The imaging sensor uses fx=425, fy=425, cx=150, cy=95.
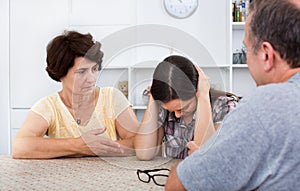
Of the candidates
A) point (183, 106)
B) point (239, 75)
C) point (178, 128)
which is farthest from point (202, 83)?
point (239, 75)

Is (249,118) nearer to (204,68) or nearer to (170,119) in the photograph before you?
(204,68)

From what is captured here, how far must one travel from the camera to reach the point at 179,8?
3254 mm

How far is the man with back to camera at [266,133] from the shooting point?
0.62 metres

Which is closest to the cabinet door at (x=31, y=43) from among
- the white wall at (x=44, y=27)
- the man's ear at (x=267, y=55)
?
the white wall at (x=44, y=27)

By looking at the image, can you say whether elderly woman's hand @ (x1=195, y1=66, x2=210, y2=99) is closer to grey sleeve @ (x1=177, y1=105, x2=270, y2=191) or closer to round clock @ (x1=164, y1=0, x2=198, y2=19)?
grey sleeve @ (x1=177, y1=105, x2=270, y2=191)

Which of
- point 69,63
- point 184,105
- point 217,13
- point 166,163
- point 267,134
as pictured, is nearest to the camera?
point 267,134

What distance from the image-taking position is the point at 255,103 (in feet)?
2.09

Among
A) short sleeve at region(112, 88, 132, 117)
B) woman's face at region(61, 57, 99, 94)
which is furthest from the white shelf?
short sleeve at region(112, 88, 132, 117)

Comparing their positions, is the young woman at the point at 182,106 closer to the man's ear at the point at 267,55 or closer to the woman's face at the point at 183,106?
the woman's face at the point at 183,106

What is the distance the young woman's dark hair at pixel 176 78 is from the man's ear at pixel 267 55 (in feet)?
0.91

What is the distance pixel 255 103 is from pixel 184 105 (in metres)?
0.43

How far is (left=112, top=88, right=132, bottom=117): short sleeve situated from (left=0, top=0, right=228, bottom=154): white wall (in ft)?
6.60

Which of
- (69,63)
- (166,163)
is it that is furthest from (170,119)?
(69,63)

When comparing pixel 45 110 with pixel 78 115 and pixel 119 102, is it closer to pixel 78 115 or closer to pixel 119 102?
pixel 78 115
